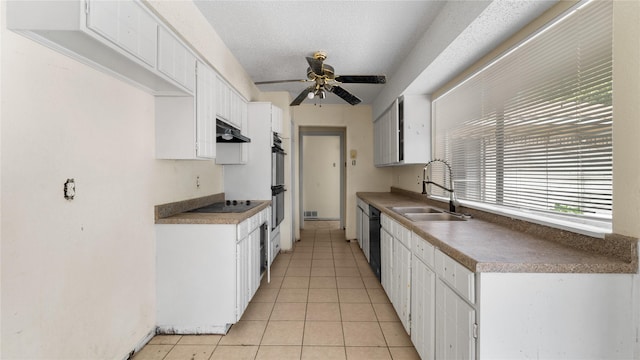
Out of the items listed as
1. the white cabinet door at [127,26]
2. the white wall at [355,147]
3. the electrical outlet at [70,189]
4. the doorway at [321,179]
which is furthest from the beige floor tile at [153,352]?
the doorway at [321,179]

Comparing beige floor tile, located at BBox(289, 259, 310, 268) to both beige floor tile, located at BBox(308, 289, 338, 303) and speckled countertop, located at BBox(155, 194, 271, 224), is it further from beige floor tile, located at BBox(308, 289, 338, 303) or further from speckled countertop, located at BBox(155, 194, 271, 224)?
speckled countertop, located at BBox(155, 194, 271, 224)

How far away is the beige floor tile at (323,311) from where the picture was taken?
2.45 meters

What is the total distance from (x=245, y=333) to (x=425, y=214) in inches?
75.2

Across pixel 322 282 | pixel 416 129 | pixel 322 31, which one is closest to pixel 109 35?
pixel 322 31

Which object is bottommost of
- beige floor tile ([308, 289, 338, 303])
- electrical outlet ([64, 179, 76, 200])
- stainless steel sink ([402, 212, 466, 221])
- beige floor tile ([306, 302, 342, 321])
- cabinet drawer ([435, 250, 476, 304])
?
beige floor tile ([306, 302, 342, 321])

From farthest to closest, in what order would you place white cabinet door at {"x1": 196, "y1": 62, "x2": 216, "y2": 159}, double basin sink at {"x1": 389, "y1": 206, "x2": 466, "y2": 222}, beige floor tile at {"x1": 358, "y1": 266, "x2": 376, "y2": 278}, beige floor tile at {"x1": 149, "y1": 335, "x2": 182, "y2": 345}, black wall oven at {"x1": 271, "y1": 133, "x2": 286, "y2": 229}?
black wall oven at {"x1": 271, "y1": 133, "x2": 286, "y2": 229} < beige floor tile at {"x1": 358, "y1": 266, "x2": 376, "y2": 278} < double basin sink at {"x1": 389, "y1": 206, "x2": 466, "y2": 222} < white cabinet door at {"x1": 196, "y1": 62, "x2": 216, "y2": 159} < beige floor tile at {"x1": 149, "y1": 335, "x2": 182, "y2": 345}

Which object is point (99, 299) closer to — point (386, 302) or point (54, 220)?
point (54, 220)

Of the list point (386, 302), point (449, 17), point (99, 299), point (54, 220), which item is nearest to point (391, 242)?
point (386, 302)

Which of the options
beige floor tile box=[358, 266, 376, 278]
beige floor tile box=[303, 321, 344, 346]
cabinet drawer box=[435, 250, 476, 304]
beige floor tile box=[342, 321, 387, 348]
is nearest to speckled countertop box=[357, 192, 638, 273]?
cabinet drawer box=[435, 250, 476, 304]

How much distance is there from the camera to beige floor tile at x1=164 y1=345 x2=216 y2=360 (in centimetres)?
194

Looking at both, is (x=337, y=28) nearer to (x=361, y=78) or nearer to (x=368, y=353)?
(x=361, y=78)

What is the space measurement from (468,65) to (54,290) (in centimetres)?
329

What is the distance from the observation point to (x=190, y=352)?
1994mm

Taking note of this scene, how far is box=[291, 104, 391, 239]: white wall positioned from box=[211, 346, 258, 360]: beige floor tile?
3210 mm
